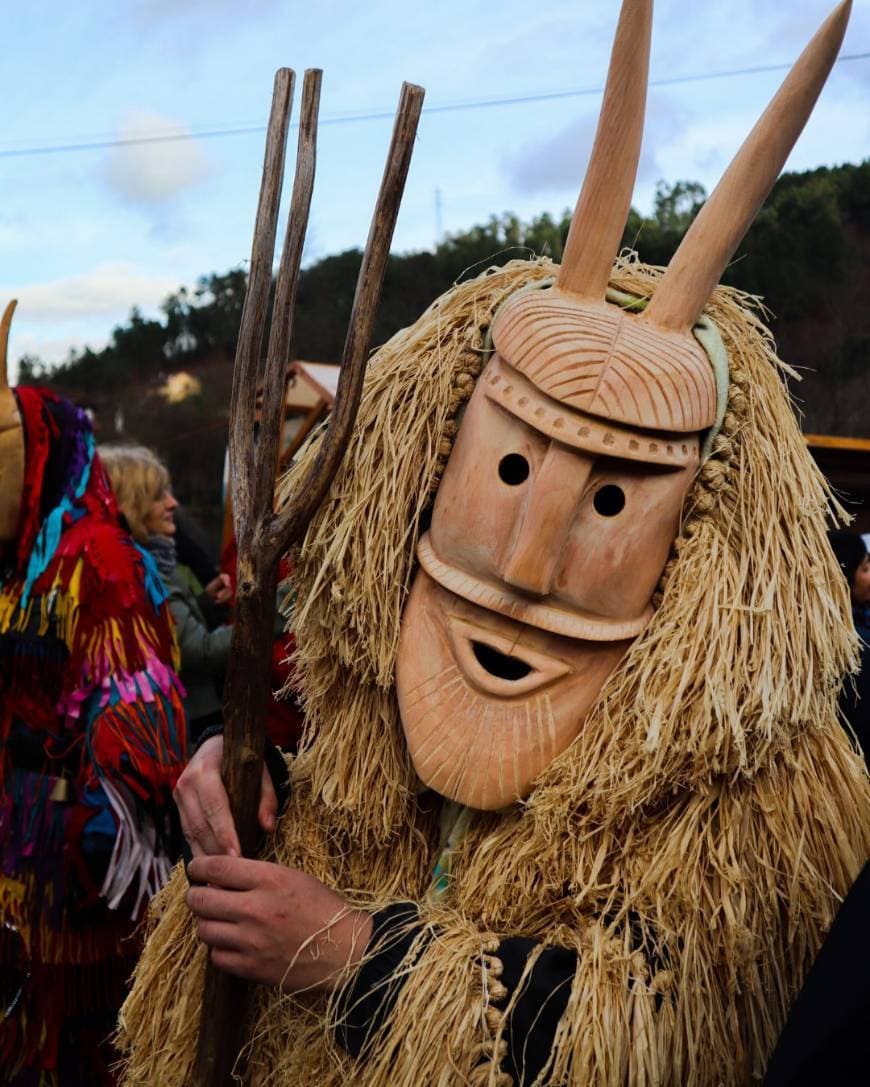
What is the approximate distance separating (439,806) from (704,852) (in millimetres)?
353

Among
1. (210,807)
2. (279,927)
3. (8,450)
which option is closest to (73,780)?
(8,450)

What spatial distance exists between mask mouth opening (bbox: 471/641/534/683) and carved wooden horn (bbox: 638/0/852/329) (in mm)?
425

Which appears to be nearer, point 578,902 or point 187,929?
point 578,902

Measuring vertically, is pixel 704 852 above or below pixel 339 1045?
above

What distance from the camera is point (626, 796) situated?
44.8 inches

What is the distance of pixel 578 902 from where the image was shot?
3.77ft

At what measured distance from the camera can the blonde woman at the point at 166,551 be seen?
3186 mm

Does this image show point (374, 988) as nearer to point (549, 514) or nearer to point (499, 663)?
point (499, 663)

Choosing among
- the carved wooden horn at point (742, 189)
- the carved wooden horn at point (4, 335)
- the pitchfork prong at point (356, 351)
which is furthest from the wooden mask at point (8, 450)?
the carved wooden horn at point (742, 189)

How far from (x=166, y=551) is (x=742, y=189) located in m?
2.48

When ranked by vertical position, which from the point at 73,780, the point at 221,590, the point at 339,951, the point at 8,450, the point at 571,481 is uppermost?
the point at 571,481

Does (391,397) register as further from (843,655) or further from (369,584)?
(843,655)

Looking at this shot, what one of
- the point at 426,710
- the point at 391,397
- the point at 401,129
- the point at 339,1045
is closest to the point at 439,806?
the point at 426,710

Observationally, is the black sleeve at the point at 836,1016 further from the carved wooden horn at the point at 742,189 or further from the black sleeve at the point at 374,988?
the carved wooden horn at the point at 742,189
